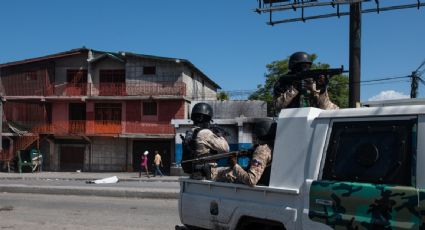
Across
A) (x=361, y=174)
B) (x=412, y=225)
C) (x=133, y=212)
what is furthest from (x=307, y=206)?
(x=133, y=212)

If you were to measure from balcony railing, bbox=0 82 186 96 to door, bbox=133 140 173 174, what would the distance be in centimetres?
361

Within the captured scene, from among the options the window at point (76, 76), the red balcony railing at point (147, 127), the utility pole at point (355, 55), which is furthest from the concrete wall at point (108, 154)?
the utility pole at point (355, 55)

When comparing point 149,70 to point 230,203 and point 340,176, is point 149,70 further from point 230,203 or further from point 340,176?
point 340,176

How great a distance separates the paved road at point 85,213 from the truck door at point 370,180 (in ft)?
19.3

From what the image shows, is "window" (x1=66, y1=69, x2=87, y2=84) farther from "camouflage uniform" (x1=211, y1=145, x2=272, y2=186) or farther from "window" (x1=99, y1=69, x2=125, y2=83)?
"camouflage uniform" (x1=211, y1=145, x2=272, y2=186)

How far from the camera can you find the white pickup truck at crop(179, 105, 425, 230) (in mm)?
3676

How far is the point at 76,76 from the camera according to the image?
40.6 metres

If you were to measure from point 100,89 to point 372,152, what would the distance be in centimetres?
3672

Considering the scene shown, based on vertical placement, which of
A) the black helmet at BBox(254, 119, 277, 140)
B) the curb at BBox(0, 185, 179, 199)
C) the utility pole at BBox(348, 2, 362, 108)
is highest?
the utility pole at BBox(348, 2, 362, 108)

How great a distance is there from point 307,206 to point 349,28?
1217 cm

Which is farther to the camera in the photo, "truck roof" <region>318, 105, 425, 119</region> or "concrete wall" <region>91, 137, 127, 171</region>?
"concrete wall" <region>91, 137, 127, 171</region>

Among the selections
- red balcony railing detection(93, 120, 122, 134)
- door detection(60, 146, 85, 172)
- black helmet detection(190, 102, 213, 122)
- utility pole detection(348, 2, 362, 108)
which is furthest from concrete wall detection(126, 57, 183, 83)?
black helmet detection(190, 102, 213, 122)

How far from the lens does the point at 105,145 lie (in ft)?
130

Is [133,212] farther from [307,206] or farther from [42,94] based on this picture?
[42,94]
